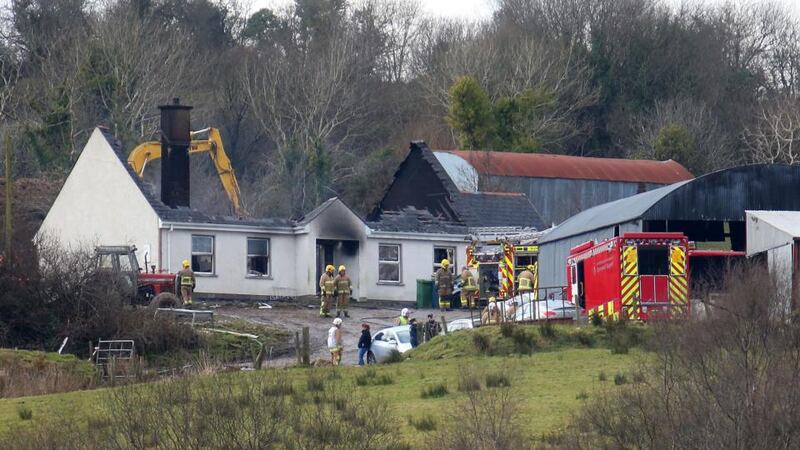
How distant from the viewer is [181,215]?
50.4 metres

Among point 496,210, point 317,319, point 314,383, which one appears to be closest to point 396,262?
point 496,210

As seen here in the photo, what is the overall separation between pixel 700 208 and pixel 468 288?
7613 mm

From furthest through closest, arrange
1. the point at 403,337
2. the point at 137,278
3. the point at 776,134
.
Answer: the point at 776,134, the point at 137,278, the point at 403,337

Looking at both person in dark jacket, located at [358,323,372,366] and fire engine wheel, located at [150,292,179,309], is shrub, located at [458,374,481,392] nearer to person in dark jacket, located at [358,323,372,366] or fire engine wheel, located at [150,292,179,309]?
person in dark jacket, located at [358,323,372,366]

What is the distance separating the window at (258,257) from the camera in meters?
51.3

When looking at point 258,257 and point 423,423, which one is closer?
point 423,423

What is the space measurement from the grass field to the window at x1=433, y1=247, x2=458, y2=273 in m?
21.6

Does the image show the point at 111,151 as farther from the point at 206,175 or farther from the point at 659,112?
the point at 659,112

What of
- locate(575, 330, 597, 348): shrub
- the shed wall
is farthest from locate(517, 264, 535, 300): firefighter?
the shed wall

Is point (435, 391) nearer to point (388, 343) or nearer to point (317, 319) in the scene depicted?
point (388, 343)

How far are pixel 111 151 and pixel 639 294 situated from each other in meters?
21.8

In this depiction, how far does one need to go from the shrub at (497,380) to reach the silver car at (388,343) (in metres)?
9.01

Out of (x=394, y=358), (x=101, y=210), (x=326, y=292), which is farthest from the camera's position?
(x=101, y=210)

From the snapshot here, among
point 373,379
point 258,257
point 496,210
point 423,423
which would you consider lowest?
point 423,423
